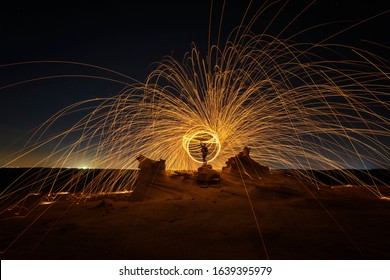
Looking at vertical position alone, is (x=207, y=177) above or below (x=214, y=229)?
above

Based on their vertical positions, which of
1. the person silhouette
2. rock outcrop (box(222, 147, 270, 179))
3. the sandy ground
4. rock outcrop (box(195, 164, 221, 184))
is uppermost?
the person silhouette

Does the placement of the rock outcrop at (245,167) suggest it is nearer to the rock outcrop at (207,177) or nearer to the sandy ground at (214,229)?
the rock outcrop at (207,177)

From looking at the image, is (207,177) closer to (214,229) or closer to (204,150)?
(204,150)

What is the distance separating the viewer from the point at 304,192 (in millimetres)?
7031

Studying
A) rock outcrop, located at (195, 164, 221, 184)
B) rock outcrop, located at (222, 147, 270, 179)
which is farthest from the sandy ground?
rock outcrop, located at (222, 147, 270, 179)

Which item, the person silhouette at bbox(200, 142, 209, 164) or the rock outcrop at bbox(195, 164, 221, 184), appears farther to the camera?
the person silhouette at bbox(200, 142, 209, 164)

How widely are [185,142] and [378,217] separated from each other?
6150mm

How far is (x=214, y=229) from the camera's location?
15.0ft

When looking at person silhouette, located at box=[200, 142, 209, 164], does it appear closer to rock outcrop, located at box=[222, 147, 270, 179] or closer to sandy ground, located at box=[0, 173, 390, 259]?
rock outcrop, located at box=[222, 147, 270, 179]

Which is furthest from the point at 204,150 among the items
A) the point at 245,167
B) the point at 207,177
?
the point at 245,167

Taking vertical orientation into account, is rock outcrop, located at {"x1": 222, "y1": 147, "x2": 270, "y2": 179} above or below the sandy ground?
above

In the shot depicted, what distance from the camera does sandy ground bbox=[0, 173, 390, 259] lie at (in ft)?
11.9

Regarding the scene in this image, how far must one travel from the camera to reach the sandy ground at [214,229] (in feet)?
11.9

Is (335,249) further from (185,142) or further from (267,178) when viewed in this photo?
(185,142)
